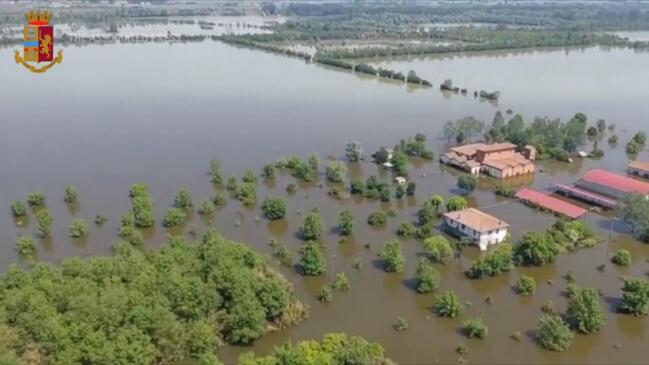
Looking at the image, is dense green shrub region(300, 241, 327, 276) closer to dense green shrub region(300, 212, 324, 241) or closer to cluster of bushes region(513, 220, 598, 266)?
dense green shrub region(300, 212, 324, 241)

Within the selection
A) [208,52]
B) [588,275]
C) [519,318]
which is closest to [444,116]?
[588,275]

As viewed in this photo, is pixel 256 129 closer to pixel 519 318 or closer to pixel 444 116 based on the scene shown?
pixel 444 116

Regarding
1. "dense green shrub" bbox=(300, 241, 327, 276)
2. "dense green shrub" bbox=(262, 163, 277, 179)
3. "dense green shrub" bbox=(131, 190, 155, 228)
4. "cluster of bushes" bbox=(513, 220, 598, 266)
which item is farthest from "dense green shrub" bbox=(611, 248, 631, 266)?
"dense green shrub" bbox=(131, 190, 155, 228)

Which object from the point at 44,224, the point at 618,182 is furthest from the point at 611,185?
the point at 44,224

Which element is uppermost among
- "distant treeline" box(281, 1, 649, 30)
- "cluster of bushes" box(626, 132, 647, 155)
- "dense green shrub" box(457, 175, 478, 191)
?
"distant treeline" box(281, 1, 649, 30)

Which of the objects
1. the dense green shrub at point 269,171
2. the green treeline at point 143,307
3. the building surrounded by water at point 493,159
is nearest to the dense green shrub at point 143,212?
the green treeline at point 143,307

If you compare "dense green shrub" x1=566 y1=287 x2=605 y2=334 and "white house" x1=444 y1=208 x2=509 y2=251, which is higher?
"white house" x1=444 y1=208 x2=509 y2=251

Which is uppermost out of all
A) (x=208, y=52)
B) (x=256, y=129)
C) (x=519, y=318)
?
(x=208, y=52)

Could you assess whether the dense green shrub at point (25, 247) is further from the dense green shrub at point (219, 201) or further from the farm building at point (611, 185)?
the farm building at point (611, 185)
